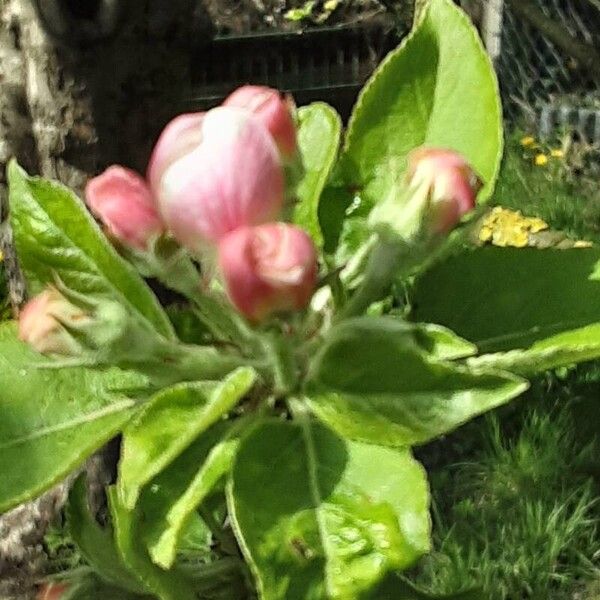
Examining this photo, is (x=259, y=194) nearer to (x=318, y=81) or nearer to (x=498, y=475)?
(x=498, y=475)

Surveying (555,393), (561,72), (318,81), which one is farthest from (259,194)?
(561,72)

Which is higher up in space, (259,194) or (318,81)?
(259,194)

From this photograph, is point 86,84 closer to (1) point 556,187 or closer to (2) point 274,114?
(2) point 274,114

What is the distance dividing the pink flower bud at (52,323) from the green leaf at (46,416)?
0.05 meters

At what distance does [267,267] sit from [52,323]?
11cm

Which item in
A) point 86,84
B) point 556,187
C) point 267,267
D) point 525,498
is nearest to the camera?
point 267,267

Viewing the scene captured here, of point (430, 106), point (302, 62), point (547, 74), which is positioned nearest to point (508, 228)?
point (302, 62)

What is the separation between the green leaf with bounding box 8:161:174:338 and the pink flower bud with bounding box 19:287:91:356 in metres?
0.06

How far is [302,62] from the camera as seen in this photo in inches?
136

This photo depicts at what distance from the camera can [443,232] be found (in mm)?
491

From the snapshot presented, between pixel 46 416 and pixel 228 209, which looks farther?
pixel 46 416

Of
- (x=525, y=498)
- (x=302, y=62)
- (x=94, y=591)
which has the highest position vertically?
(x=94, y=591)

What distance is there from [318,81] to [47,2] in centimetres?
244

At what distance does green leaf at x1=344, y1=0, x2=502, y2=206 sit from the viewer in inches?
23.3
